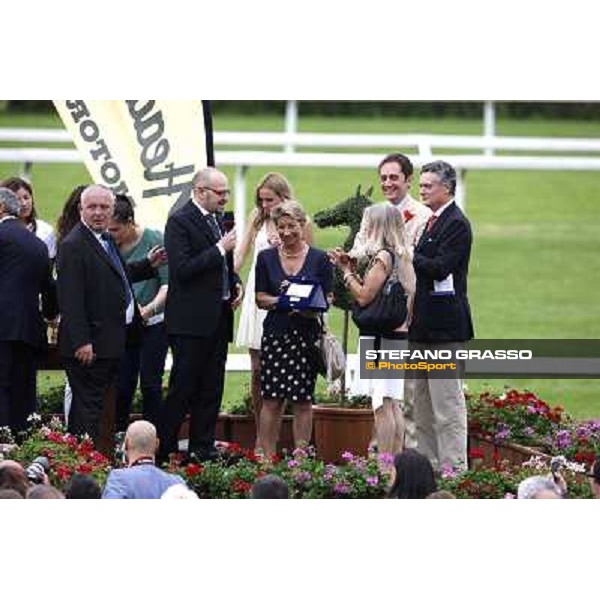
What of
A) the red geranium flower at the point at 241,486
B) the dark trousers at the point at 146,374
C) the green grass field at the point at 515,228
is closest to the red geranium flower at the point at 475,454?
the red geranium flower at the point at 241,486

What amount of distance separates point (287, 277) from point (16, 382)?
1409 millimetres

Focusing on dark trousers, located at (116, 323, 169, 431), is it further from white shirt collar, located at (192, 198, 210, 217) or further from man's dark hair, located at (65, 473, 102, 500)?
man's dark hair, located at (65, 473, 102, 500)

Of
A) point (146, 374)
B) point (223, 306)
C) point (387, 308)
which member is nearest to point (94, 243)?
point (223, 306)

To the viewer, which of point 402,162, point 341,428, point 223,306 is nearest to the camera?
point 223,306

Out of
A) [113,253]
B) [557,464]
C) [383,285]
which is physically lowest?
[557,464]

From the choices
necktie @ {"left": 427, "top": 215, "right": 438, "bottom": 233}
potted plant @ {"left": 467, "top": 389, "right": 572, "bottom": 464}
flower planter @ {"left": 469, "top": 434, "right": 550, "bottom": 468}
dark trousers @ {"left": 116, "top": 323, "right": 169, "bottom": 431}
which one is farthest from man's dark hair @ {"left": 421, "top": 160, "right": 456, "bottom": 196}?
dark trousers @ {"left": 116, "top": 323, "right": 169, "bottom": 431}

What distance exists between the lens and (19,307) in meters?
10.8

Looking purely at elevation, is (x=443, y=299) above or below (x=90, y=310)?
above

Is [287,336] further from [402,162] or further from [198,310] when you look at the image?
[402,162]

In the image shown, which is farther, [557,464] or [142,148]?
[142,148]

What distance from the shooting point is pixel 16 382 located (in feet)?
35.9

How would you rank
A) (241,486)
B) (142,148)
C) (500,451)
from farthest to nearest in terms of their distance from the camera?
(142,148) < (500,451) < (241,486)
